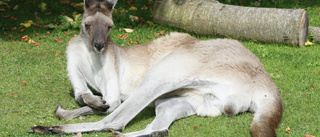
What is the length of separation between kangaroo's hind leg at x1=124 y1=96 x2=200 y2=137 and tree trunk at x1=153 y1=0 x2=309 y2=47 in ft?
12.7

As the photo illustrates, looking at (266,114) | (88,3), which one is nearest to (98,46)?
(88,3)

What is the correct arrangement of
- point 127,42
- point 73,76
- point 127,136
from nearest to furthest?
point 127,136 < point 73,76 < point 127,42

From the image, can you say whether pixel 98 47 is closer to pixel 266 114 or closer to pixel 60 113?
pixel 60 113

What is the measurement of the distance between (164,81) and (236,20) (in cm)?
426

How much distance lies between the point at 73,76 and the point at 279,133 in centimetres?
277

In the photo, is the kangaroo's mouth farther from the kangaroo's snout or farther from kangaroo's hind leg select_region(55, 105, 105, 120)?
kangaroo's hind leg select_region(55, 105, 105, 120)

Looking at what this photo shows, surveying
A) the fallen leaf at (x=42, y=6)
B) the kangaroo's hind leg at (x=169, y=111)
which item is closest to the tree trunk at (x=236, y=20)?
the fallen leaf at (x=42, y=6)

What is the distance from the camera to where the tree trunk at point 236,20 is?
8.31m

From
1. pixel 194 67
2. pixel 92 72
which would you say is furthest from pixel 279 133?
pixel 92 72

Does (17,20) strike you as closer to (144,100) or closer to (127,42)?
(127,42)

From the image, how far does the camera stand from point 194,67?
17.0ft

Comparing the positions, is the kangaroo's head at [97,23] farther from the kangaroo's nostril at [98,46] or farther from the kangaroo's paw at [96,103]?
the kangaroo's paw at [96,103]

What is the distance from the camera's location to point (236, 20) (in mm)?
8812

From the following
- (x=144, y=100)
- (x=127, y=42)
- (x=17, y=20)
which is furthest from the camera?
(x=17, y=20)
